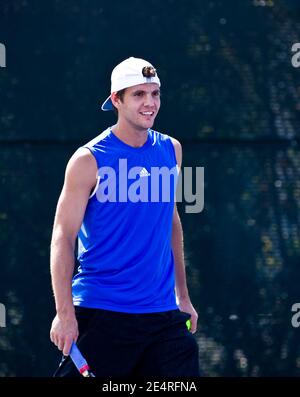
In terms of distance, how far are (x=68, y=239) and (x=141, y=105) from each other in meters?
0.61

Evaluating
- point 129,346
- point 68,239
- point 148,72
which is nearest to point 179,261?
point 129,346

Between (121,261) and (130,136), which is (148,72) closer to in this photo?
(130,136)

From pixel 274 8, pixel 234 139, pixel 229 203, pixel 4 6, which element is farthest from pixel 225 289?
pixel 4 6

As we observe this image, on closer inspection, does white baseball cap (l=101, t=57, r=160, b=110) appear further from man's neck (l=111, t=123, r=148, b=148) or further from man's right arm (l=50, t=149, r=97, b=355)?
man's right arm (l=50, t=149, r=97, b=355)

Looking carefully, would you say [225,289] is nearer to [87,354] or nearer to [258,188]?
[258,188]

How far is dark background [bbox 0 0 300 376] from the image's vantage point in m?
5.37

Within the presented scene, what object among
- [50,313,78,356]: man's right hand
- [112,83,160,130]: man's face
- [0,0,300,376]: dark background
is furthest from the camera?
[0,0,300,376]: dark background

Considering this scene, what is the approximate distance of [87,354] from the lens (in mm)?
3916

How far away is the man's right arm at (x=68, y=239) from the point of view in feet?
12.4

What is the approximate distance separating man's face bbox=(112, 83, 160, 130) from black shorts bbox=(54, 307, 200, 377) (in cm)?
75

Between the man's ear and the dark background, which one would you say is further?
the dark background

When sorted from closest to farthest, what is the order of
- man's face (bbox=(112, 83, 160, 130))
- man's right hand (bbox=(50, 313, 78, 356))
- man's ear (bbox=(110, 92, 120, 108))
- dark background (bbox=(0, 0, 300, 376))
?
man's right hand (bbox=(50, 313, 78, 356)) → man's face (bbox=(112, 83, 160, 130)) → man's ear (bbox=(110, 92, 120, 108)) → dark background (bbox=(0, 0, 300, 376))

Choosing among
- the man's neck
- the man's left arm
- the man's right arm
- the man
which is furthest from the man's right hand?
the man's neck
